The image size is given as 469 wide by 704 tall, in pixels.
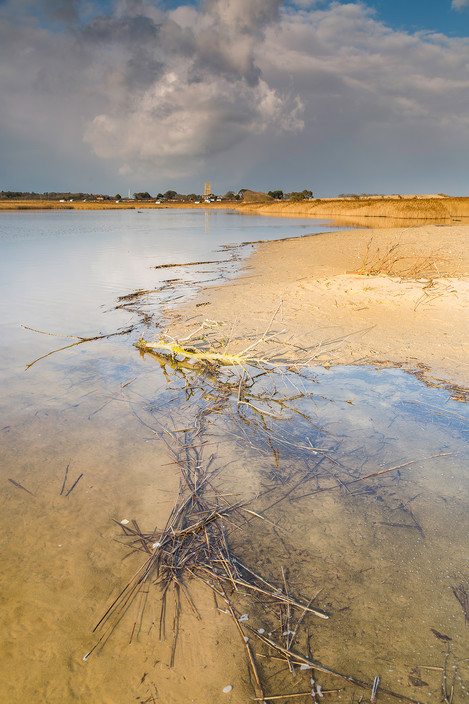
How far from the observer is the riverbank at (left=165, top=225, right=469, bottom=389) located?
5227mm

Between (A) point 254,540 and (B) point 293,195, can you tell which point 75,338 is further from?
(B) point 293,195

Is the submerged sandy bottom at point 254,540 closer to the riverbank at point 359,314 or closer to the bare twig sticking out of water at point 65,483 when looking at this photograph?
the bare twig sticking out of water at point 65,483

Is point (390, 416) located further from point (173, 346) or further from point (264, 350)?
point (173, 346)

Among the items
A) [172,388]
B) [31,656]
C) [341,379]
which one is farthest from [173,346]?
[31,656]

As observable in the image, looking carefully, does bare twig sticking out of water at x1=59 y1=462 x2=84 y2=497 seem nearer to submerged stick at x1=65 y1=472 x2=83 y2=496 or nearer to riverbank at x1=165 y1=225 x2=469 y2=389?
submerged stick at x1=65 y1=472 x2=83 y2=496

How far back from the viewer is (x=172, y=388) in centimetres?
455

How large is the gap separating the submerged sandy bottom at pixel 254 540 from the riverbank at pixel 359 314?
1158mm

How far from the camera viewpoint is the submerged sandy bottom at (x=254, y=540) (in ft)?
5.65

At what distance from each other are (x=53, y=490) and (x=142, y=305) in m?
5.69

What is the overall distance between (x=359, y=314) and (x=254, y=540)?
5.14 meters

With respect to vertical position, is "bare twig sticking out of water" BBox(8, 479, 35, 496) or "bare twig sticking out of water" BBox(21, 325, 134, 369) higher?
"bare twig sticking out of water" BBox(8, 479, 35, 496)

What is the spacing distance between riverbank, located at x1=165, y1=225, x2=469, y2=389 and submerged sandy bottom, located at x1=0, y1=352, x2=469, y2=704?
3.80ft

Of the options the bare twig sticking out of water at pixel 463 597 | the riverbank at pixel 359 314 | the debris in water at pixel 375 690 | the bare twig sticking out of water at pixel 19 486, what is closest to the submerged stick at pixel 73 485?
the bare twig sticking out of water at pixel 19 486

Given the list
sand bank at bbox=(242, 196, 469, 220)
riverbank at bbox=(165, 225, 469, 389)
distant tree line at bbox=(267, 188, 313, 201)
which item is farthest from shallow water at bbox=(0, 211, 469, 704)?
distant tree line at bbox=(267, 188, 313, 201)
